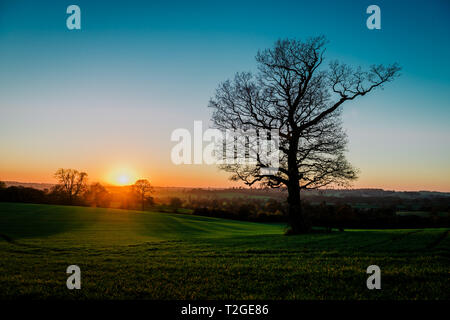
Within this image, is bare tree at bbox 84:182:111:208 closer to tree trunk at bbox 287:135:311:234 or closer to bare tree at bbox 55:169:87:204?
bare tree at bbox 55:169:87:204

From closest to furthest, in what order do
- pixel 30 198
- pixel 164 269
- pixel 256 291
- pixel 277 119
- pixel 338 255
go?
pixel 256 291 → pixel 164 269 → pixel 338 255 → pixel 277 119 → pixel 30 198

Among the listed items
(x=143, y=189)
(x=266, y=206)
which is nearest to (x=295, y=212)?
(x=266, y=206)

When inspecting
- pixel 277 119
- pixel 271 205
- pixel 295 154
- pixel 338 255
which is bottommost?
pixel 271 205

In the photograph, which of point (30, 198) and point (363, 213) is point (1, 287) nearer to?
point (363, 213)

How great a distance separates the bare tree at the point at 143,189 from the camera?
6775 centimetres

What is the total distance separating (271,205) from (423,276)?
61.1m

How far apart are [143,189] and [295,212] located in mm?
54864

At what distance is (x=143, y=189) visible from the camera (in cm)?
6819

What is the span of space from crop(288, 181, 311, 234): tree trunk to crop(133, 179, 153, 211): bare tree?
53.6 metres

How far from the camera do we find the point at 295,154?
20359 millimetres

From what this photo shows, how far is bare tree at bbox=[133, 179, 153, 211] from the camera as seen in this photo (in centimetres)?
6775
